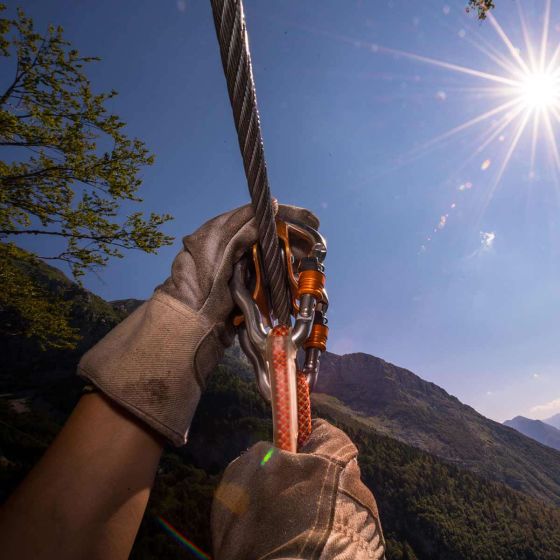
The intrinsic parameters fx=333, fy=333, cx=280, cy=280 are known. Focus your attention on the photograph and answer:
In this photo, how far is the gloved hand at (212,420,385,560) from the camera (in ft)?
3.92

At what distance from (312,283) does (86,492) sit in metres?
1.47

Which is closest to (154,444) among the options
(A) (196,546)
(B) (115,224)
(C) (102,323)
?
(B) (115,224)

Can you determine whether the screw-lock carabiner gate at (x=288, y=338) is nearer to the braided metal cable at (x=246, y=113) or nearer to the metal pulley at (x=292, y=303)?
the metal pulley at (x=292, y=303)

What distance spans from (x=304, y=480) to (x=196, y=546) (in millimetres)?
31757

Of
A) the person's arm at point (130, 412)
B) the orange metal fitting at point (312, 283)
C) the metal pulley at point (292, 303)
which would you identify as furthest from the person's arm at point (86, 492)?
the orange metal fitting at point (312, 283)

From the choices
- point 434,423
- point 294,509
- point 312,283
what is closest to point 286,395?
point 294,509

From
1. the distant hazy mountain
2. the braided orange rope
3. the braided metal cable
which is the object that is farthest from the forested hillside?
the distant hazy mountain

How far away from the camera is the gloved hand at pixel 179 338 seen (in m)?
1.72

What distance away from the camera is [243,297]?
1.97 meters

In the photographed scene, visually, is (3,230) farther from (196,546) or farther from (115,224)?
(196,546)

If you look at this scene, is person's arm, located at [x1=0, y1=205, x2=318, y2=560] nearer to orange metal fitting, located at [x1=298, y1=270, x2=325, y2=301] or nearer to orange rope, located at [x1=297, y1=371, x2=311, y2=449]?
orange metal fitting, located at [x1=298, y1=270, x2=325, y2=301]

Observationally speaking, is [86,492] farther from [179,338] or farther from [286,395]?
[286,395]

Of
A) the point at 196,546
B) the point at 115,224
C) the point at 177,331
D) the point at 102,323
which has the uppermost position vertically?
the point at 102,323

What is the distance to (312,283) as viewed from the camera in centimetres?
195
